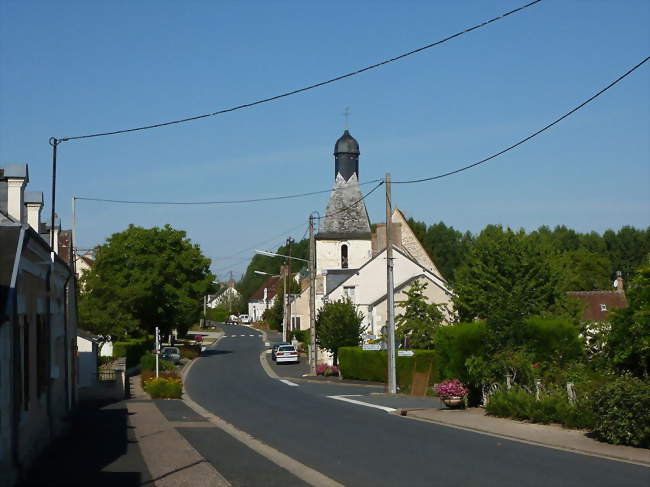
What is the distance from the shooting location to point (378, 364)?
4653 cm

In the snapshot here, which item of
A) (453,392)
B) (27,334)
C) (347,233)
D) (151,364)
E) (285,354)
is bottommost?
(285,354)

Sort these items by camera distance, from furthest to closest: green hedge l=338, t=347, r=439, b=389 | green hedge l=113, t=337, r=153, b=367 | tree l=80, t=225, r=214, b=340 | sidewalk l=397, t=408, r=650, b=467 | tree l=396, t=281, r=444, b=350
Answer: tree l=80, t=225, r=214, b=340 → green hedge l=113, t=337, r=153, b=367 → tree l=396, t=281, r=444, b=350 → green hedge l=338, t=347, r=439, b=389 → sidewalk l=397, t=408, r=650, b=467

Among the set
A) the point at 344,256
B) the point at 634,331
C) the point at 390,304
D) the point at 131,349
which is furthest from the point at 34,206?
the point at 344,256

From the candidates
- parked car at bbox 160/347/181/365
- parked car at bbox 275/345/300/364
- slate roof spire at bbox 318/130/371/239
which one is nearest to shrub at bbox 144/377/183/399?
parked car at bbox 160/347/181/365

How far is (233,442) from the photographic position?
19797 millimetres

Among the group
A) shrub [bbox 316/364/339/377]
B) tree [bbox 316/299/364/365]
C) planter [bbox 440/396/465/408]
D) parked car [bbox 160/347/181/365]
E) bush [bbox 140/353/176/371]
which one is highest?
tree [bbox 316/299/364/365]

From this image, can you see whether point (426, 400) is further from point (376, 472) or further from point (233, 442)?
point (376, 472)

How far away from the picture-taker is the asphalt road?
14031 mm

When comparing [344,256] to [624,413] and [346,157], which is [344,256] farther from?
[624,413]

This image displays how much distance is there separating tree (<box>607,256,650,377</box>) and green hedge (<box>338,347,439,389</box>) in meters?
17.8

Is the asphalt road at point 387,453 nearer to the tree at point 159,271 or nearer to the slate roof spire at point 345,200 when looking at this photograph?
the tree at point 159,271

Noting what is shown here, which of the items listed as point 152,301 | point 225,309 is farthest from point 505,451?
point 225,309

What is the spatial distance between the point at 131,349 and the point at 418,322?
18.5 m

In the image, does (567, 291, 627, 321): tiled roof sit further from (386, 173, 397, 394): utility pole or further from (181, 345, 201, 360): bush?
(386, 173, 397, 394): utility pole
